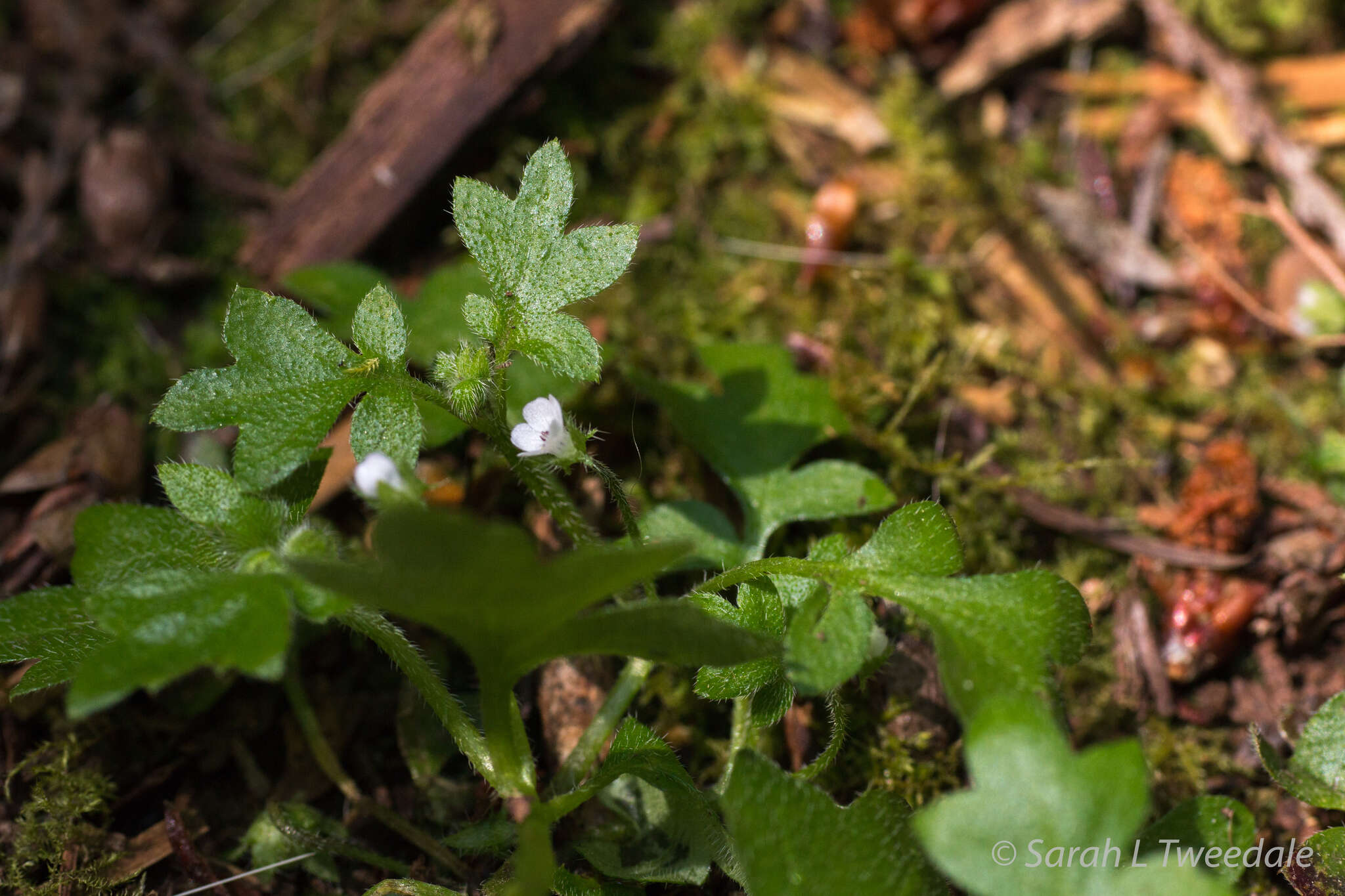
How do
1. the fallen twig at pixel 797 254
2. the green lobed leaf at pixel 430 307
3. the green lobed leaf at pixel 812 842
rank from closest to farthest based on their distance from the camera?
1. the green lobed leaf at pixel 812 842
2. the green lobed leaf at pixel 430 307
3. the fallen twig at pixel 797 254

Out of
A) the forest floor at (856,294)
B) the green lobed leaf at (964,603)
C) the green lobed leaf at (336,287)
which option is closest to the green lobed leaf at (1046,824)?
the green lobed leaf at (964,603)

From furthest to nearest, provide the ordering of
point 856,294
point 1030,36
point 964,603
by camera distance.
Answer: point 1030,36 → point 856,294 → point 964,603

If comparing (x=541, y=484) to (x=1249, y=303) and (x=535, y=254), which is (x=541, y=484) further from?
(x=1249, y=303)

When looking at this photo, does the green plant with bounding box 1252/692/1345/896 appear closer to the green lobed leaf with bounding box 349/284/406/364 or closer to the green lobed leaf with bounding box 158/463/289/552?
the green lobed leaf with bounding box 349/284/406/364

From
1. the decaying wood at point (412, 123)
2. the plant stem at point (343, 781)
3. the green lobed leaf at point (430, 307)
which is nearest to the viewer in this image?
the plant stem at point (343, 781)

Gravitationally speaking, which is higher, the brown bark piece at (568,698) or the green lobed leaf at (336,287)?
the green lobed leaf at (336,287)

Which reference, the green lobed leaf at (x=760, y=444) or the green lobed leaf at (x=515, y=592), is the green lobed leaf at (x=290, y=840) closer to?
the green lobed leaf at (x=515, y=592)

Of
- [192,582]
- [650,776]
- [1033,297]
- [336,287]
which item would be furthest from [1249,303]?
[192,582]
